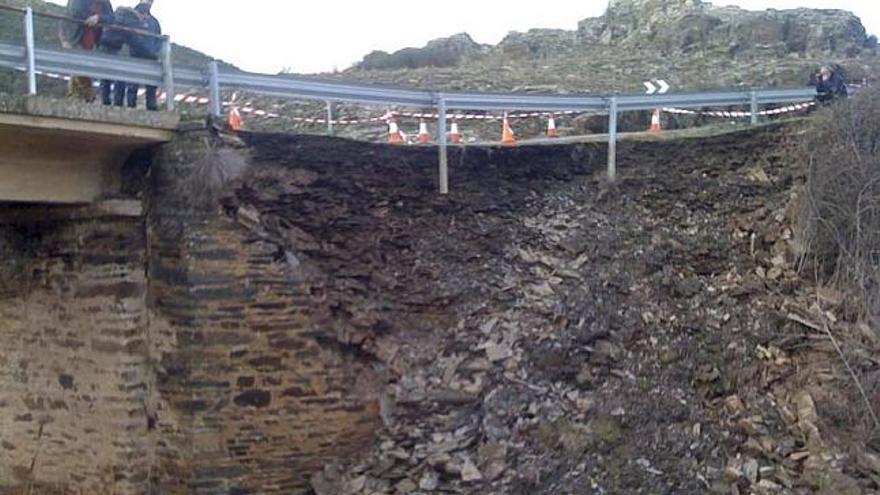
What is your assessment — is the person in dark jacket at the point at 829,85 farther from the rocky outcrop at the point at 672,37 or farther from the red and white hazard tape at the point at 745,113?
the rocky outcrop at the point at 672,37

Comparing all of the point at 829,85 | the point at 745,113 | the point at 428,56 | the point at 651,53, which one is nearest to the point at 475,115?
the point at 745,113

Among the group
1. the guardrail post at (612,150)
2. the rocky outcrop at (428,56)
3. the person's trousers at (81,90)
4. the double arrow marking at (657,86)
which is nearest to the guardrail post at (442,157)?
the guardrail post at (612,150)

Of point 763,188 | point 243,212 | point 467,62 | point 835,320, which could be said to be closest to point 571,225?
point 763,188

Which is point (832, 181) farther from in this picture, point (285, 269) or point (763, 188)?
point (285, 269)

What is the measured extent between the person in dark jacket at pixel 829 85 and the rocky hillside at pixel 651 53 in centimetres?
354

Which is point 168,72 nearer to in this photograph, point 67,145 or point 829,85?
point 67,145

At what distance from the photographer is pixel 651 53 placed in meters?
21.7

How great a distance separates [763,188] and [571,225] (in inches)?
89.3

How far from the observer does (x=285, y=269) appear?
905cm

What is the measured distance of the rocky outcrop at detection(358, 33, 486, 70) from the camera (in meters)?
22.8

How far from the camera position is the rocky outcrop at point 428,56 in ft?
74.8

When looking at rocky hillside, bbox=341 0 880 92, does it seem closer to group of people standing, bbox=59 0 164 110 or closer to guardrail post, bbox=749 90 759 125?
guardrail post, bbox=749 90 759 125

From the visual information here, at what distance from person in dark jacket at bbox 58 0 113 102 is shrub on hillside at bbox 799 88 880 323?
23.9 feet

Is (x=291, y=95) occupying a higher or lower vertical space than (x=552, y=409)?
higher
